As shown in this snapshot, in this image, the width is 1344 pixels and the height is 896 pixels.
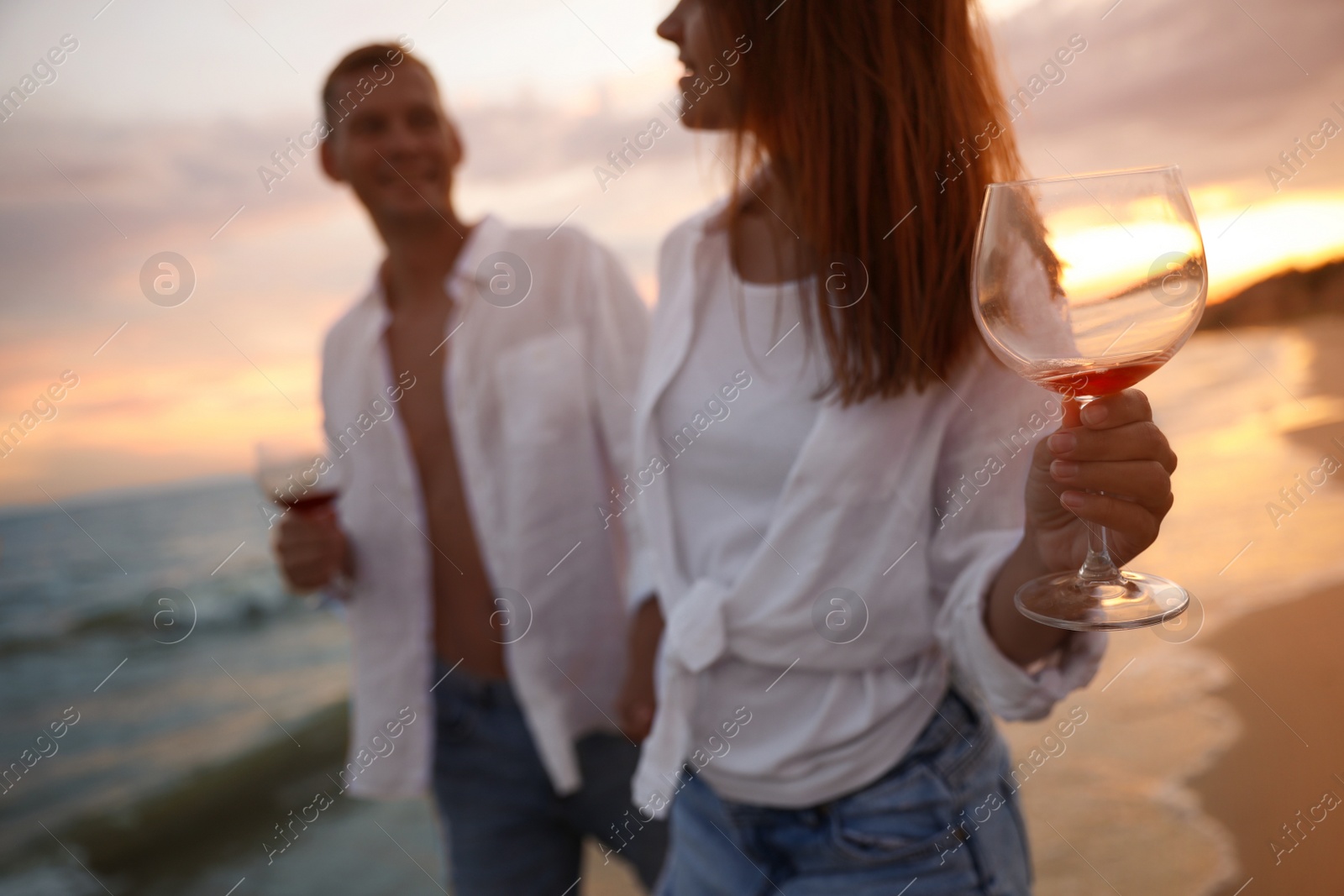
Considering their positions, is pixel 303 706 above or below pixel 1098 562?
below

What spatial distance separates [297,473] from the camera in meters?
1.92

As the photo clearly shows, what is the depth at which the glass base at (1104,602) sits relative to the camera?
71 cm

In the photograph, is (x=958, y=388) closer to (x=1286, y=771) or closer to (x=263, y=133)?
(x=1286, y=771)

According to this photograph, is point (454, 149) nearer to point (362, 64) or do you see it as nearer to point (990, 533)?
point (362, 64)

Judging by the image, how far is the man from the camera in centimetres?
195

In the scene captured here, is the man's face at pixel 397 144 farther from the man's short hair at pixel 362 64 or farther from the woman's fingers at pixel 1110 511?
the woman's fingers at pixel 1110 511

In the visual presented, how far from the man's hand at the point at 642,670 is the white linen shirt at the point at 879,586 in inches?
12.7

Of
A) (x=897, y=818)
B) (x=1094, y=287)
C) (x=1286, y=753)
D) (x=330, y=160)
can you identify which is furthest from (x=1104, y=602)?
(x=1286, y=753)

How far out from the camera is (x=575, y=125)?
4.98 metres

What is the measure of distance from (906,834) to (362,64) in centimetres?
212

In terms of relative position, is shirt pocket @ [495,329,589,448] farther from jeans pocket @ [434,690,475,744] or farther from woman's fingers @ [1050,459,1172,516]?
woman's fingers @ [1050,459,1172,516]

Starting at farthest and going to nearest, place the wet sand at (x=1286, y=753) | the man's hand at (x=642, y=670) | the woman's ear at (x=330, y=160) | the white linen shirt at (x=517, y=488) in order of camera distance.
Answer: the woman's ear at (x=330, y=160) → the wet sand at (x=1286, y=753) → the white linen shirt at (x=517, y=488) → the man's hand at (x=642, y=670)

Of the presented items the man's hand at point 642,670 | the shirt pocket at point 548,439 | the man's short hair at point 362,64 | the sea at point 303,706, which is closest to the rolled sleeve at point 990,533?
the man's hand at point 642,670

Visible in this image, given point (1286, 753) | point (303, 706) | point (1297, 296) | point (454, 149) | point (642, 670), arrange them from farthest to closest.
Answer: point (303, 706) → point (1297, 296) → point (1286, 753) → point (454, 149) → point (642, 670)
